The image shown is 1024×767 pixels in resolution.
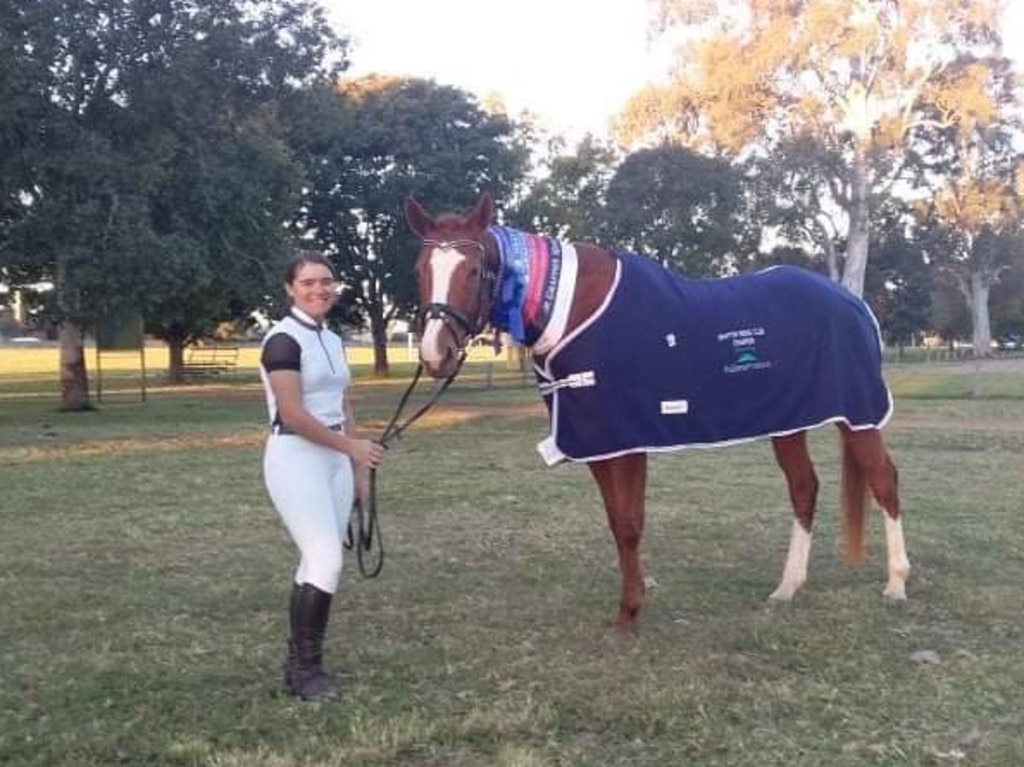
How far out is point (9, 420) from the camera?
19953 millimetres

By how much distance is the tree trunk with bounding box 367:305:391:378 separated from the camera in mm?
39031

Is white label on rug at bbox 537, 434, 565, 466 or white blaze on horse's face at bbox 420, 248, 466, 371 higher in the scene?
white blaze on horse's face at bbox 420, 248, 466, 371

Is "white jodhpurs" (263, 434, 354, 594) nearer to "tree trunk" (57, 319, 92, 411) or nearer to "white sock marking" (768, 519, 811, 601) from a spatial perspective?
"white sock marking" (768, 519, 811, 601)

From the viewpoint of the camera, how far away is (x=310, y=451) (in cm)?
435

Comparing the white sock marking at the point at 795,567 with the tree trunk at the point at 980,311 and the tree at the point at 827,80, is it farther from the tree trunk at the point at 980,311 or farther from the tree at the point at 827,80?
the tree trunk at the point at 980,311

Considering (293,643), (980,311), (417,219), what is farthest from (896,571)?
(980,311)

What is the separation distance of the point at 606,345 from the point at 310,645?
6.34 feet

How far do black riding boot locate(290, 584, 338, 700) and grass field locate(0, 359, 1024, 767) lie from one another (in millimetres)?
92

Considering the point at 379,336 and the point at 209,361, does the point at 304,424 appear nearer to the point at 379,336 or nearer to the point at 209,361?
the point at 379,336

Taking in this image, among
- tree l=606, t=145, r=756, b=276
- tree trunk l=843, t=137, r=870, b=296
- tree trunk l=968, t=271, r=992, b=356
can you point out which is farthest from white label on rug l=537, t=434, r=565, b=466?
tree trunk l=968, t=271, r=992, b=356

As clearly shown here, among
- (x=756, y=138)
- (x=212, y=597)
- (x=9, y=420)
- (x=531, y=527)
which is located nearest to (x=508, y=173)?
(x=756, y=138)

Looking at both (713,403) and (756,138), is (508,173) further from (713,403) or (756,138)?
(713,403)

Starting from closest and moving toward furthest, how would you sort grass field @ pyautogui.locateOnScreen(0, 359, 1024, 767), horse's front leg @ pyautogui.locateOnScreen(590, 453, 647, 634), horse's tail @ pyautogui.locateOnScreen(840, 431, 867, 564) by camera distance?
grass field @ pyautogui.locateOnScreen(0, 359, 1024, 767) → horse's front leg @ pyautogui.locateOnScreen(590, 453, 647, 634) → horse's tail @ pyautogui.locateOnScreen(840, 431, 867, 564)

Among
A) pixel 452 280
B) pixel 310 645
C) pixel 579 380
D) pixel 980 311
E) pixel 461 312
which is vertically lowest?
pixel 310 645
